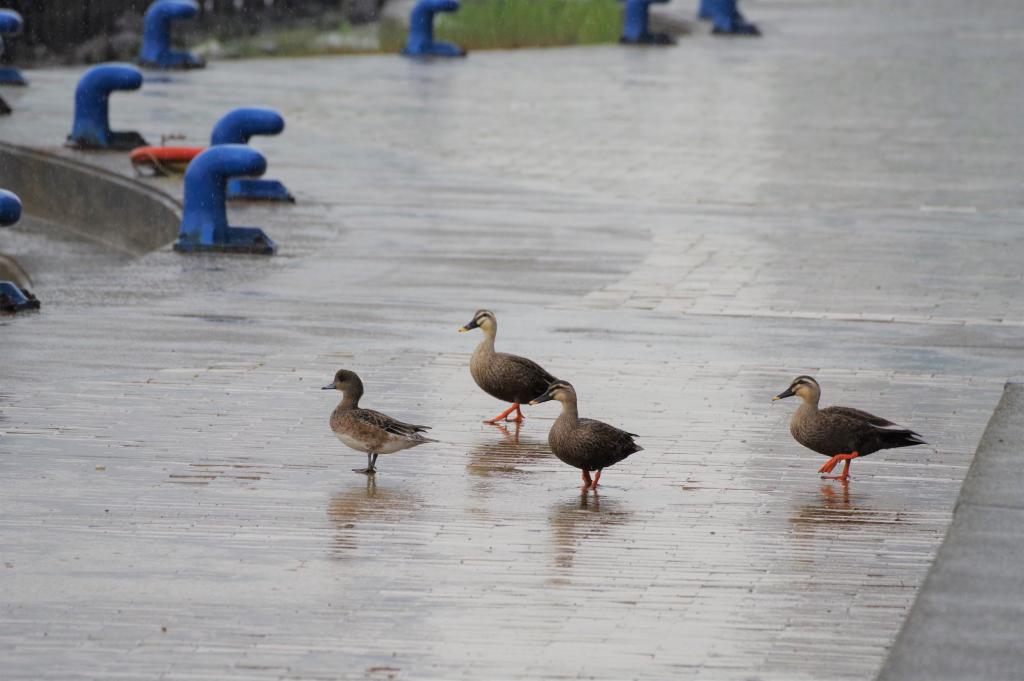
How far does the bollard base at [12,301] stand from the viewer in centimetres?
1426

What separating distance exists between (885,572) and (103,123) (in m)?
15.7

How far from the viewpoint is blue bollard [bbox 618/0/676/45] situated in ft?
126

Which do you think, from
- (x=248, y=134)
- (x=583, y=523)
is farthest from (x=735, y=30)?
(x=583, y=523)

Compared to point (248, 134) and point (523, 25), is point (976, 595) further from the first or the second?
point (523, 25)

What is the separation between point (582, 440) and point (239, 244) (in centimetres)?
787

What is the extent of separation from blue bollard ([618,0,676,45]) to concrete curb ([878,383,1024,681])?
94.5 feet

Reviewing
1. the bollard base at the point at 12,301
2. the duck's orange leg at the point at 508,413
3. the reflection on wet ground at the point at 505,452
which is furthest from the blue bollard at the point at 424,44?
the reflection on wet ground at the point at 505,452

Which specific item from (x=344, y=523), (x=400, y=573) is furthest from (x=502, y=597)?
A: (x=344, y=523)

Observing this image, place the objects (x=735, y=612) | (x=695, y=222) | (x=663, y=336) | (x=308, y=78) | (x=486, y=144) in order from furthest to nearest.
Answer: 1. (x=308, y=78)
2. (x=486, y=144)
3. (x=695, y=222)
4. (x=663, y=336)
5. (x=735, y=612)

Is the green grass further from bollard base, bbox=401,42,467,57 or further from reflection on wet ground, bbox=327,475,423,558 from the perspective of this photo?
reflection on wet ground, bbox=327,475,423,558

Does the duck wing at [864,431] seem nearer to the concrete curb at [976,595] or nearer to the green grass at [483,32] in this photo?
the concrete curb at [976,595]

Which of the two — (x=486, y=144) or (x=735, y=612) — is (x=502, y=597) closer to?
(x=735, y=612)

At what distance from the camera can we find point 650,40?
127 ft

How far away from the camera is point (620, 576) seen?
838cm
